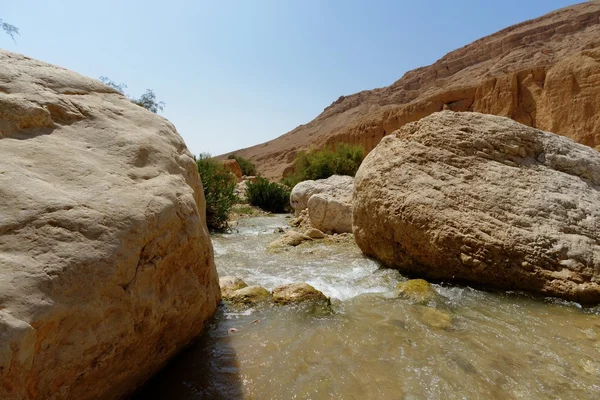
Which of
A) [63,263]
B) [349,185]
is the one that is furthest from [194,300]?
[349,185]

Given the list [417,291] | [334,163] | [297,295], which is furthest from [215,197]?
[334,163]

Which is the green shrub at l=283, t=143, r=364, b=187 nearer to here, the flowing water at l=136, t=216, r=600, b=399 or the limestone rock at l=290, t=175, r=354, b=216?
the limestone rock at l=290, t=175, r=354, b=216

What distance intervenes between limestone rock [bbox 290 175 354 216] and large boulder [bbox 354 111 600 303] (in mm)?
2394

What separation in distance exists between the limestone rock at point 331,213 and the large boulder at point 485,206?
1.76 metres

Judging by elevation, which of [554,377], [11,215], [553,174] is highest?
[11,215]

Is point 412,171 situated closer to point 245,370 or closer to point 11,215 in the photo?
point 245,370

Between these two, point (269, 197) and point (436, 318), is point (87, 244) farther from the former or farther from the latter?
point (269, 197)

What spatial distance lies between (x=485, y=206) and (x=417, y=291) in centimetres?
134

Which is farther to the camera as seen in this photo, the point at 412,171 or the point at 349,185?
the point at 349,185

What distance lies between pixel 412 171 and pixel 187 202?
130 inches

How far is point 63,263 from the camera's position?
1486mm

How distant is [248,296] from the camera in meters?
Answer: 3.53

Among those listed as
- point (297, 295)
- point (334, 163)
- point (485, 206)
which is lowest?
point (297, 295)

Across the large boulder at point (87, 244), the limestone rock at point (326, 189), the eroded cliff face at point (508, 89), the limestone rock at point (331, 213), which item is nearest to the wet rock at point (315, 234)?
the limestone rock at point (331, 213)
